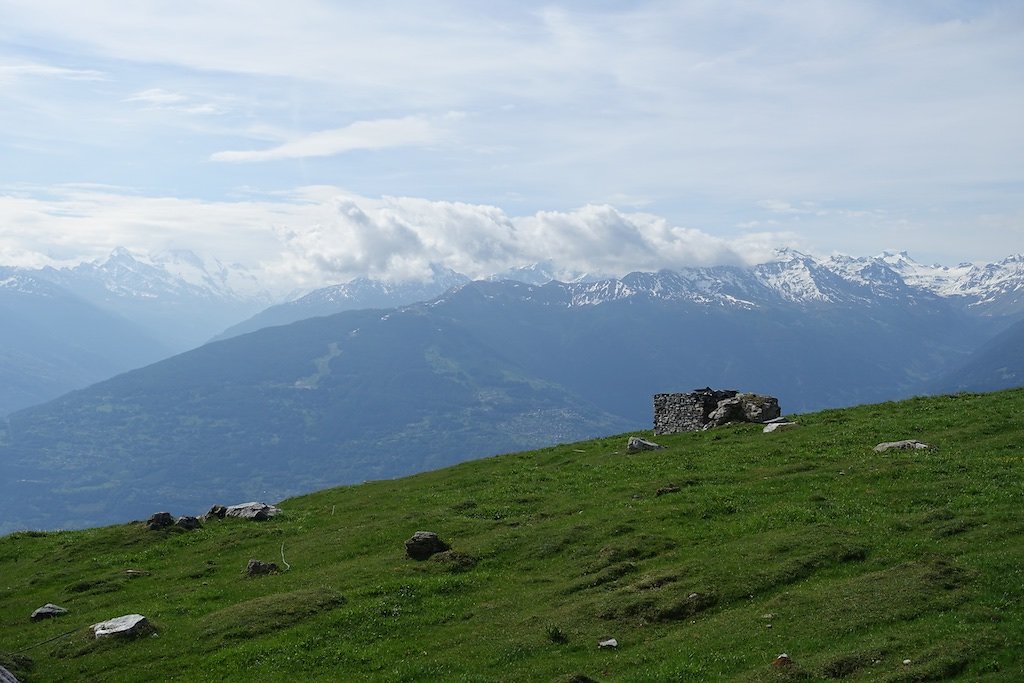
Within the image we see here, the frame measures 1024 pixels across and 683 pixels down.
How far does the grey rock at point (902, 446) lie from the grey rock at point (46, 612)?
4265 cm

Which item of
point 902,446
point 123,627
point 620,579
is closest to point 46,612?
point 123,627

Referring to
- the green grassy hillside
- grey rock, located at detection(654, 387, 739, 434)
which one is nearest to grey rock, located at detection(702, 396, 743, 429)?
grey rock, located at detection(654, 387, 739, 434)

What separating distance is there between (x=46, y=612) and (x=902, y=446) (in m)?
44.3

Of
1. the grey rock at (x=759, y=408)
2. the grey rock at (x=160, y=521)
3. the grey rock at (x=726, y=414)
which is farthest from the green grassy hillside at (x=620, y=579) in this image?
the grey rock at (x=726, y=414)

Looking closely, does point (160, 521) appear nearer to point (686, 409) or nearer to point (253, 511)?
point (253, 511)

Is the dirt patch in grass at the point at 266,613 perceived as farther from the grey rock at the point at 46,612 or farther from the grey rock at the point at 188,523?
the grey rock at the point at 188,523

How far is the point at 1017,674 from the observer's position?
843 inches

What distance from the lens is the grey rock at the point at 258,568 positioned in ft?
136

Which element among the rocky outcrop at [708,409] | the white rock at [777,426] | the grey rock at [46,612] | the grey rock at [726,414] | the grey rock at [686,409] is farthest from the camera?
the grey rock at [686,409]

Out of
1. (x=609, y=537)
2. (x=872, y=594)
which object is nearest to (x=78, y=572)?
(x=609, y=537)

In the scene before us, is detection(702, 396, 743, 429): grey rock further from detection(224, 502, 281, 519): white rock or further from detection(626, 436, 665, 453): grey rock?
detection(224, 502, 281, 519): white rock

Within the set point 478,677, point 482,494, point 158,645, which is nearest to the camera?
point 478,677

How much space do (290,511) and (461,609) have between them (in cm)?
2718

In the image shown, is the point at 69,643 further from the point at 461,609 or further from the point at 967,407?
the point at 967,407
